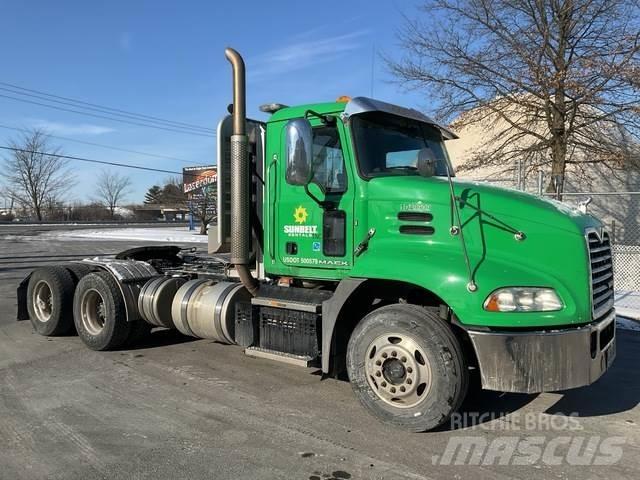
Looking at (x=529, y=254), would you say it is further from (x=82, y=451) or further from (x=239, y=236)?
(x=82, y=451)

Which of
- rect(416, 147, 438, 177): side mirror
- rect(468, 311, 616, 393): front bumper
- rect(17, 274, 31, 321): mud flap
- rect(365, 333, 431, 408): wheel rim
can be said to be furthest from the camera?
rect(17, 274, 31, 321): mud flap

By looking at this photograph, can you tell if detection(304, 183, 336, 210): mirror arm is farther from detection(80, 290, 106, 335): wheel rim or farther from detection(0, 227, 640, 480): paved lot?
detection(80, 290, 106, 335): wheel rim

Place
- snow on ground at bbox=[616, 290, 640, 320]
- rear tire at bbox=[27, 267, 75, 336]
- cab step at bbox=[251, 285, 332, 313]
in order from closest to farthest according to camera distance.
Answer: cab step at bbox=[251, 285, 332, 313], rear tire at bbox=[27, 267, 75, 336], snow on ground at bbox=[616, 290, 640, 320]

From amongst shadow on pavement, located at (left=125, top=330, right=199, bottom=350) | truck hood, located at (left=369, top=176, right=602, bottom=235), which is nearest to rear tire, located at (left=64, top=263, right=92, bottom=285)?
shadow on pavement, located at (left=125, top=330, right=199, bottom=350)

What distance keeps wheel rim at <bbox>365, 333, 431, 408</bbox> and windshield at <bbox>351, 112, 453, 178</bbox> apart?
4.81 feet

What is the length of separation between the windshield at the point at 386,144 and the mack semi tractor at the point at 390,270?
15 mm

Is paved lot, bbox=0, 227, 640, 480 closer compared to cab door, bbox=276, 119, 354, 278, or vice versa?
paved lot, bbox=0, 227, 640, 480

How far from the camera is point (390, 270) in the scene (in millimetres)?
4273

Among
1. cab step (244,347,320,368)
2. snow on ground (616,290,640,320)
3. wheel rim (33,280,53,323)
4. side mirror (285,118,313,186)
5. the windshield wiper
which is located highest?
side mirror (285,118,313,186)

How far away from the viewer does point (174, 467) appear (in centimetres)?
360

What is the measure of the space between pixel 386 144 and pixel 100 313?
14.5ft

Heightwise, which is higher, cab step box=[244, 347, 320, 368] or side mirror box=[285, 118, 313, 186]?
side mirror box=[285, 118, 313, 186]

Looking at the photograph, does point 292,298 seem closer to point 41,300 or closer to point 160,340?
point 160,340

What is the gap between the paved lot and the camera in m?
3.59
